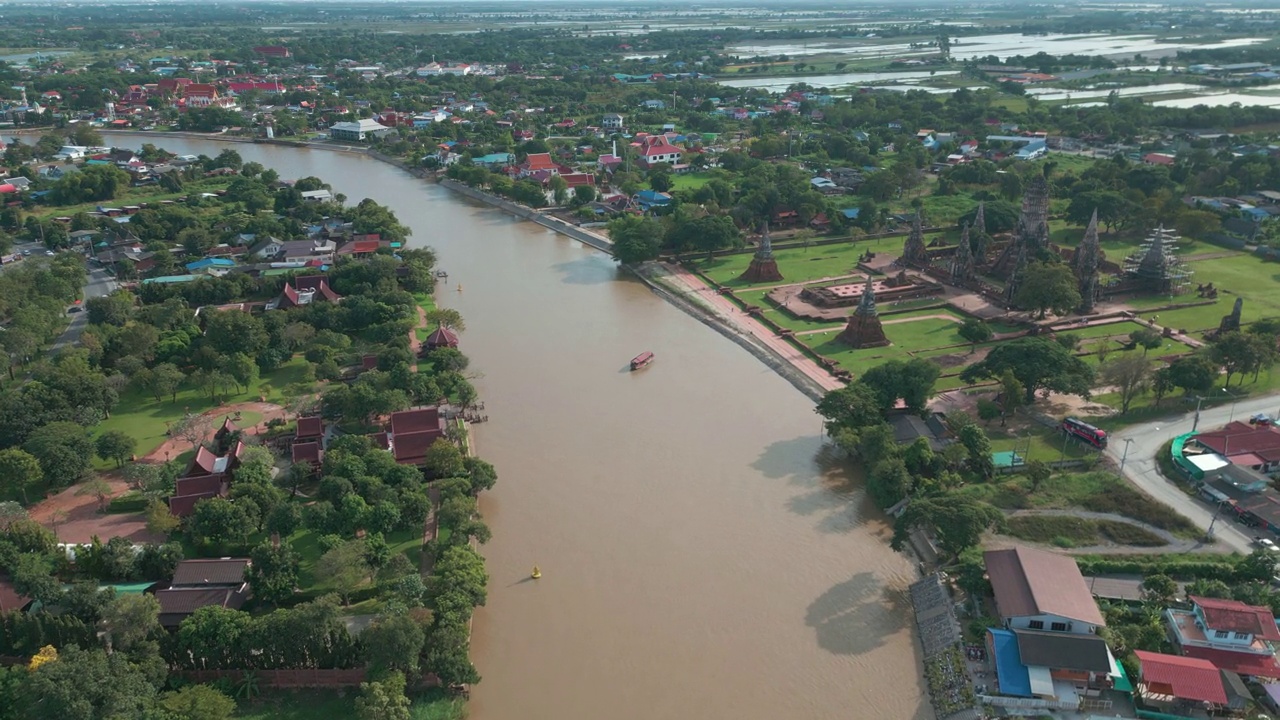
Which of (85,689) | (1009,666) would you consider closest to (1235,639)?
(1009,666)

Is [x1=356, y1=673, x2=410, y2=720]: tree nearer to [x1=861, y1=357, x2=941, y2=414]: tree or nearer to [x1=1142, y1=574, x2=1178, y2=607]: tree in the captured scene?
[x1=1142, y1=574, x2=1178, y2=607]: tree

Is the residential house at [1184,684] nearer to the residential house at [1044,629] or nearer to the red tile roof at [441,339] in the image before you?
the residential house at [1044,629]

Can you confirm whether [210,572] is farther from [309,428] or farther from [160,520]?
[309,428]

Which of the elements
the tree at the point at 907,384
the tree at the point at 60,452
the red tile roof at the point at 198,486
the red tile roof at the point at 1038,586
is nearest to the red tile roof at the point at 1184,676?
the red tile roof at the point at 1038,586

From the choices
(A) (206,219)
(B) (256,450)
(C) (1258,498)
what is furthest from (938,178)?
(B) (256,450)

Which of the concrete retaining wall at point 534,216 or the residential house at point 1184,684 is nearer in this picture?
the residential house at point 1184,684
